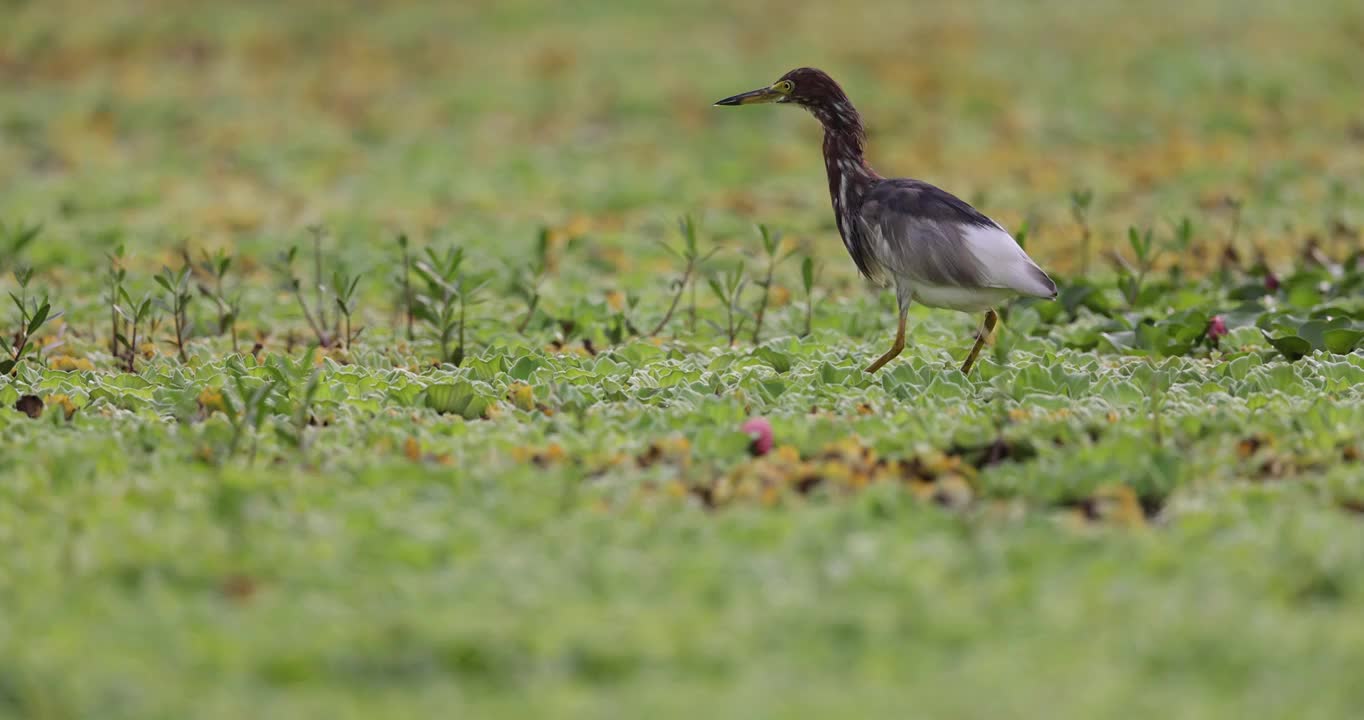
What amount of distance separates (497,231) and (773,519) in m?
6.77

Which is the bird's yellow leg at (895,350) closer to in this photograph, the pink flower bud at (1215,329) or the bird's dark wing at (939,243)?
the bird's dark wing at (939,243)

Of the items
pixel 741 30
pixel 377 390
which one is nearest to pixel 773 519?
pixel 377 390

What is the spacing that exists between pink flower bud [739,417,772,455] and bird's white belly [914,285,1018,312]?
1.21m

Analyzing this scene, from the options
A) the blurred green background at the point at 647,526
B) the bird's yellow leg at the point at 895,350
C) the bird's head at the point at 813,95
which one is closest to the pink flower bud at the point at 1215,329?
the blurred green background at the point at 647,526

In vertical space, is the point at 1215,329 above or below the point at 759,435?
above

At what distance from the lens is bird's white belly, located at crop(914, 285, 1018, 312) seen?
6043 millimetres

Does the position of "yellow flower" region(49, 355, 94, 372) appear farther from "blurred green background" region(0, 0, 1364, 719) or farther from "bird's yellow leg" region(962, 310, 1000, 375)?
"bird's yellow leg" region(962, 310, 1000, 375)

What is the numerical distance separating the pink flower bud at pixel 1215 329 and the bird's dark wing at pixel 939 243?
133cm

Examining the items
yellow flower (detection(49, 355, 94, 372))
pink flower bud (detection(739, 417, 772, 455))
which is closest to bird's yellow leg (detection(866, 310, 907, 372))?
pink flower bud (detection(739, 417, 772, 455))

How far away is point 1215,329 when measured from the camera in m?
7.02

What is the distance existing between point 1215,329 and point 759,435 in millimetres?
2777

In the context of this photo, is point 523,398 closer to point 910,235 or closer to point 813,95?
point 910,235

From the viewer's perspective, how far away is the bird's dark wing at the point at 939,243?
234 inches

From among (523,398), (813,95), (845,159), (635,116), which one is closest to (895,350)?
(845,159)
